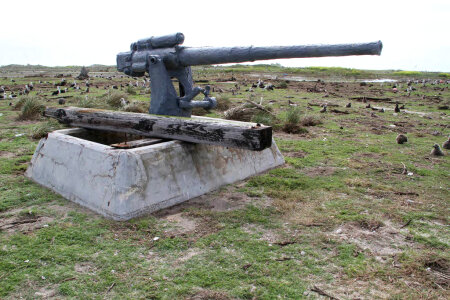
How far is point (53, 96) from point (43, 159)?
449 inches

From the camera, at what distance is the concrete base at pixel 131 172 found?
164 inches

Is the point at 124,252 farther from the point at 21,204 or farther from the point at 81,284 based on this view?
the point at 21,204

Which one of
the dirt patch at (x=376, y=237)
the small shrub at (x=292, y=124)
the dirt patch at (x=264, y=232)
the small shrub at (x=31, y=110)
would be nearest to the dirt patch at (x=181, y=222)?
the dirt patch at (x=264, y=232)

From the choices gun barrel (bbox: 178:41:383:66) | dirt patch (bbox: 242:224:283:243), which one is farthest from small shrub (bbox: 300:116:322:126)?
dirt patch (bbox: 242:224:283:243)

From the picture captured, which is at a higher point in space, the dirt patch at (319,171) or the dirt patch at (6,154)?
the dirt patch at (6,154)

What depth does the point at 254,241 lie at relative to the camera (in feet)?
11.8

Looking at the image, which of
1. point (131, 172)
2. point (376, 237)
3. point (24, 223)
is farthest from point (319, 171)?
point (24, 223)

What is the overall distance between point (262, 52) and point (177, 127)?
55.3 inches

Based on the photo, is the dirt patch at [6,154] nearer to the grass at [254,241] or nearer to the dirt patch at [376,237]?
the grass at [254,241]

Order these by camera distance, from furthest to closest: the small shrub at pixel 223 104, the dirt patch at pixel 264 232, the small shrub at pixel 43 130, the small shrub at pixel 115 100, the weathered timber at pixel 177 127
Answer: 1. the small shrub at pixel 223 104
2. the small shrub at pixel 115 100
3. the small shrub at pixel 43 130
4. the weathered timber at pixel 177 127
5. the dirt patch at pixel 264 232

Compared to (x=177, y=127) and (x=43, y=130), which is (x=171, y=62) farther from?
(x=43, y=130)

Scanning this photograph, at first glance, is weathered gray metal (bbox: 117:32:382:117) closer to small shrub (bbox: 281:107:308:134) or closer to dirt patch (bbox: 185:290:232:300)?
dirt patch (bbox: 185:290:232:300)

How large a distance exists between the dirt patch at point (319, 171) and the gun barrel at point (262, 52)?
2.18 m

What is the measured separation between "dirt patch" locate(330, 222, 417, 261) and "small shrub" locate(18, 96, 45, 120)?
9.48 meters
